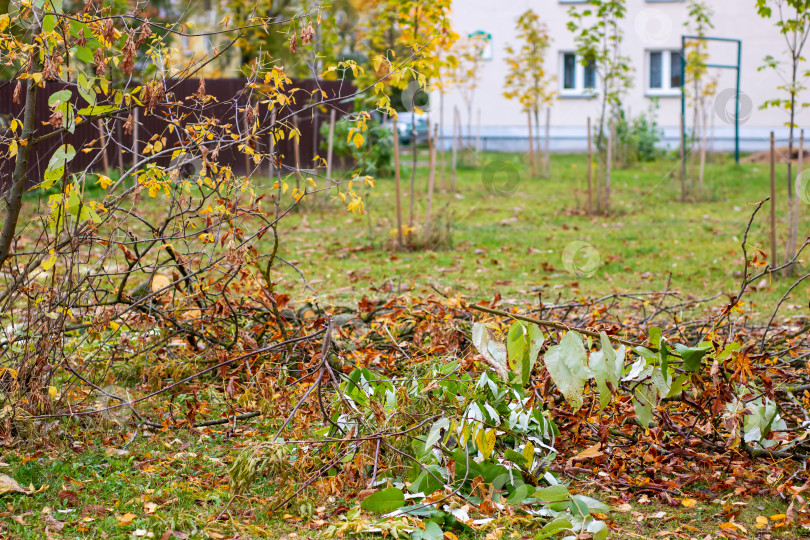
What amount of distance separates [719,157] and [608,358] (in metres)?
16.2

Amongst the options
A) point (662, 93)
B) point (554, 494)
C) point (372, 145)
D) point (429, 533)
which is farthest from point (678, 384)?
point (662, 93)

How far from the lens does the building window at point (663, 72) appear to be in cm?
2095

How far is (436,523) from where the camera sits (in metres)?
2.63

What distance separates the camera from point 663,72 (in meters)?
21.1

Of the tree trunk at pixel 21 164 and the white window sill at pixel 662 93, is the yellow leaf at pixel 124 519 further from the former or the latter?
the white window sill at pixel 662 93

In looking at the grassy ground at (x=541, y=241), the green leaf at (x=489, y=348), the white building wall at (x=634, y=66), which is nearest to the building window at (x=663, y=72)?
the white building wall at (x=634, y=66)

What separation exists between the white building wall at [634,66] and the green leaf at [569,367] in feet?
56.6

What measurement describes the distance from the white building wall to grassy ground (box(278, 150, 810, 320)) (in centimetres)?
541

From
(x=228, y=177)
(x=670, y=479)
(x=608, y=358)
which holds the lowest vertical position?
(x=670, y=479)

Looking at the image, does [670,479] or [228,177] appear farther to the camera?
[228,177]

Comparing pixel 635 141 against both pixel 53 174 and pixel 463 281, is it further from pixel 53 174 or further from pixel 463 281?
pixel 53 174

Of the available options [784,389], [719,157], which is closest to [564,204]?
[719,157]

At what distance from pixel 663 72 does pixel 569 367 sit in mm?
20449

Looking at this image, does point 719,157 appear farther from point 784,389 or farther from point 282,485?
point 282,485
